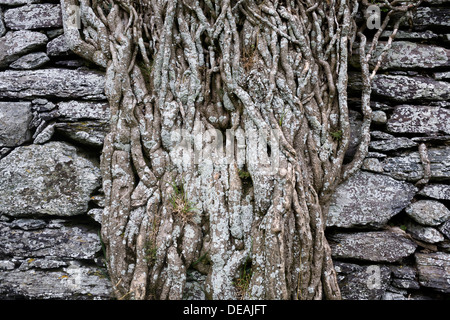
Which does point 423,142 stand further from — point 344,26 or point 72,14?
point 72,14

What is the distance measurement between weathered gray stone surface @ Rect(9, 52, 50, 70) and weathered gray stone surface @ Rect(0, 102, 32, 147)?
0.52 metres

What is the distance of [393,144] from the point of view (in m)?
3.17

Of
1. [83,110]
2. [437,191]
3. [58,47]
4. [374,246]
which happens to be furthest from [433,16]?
[58,47]

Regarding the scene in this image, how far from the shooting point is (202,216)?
2.87 m

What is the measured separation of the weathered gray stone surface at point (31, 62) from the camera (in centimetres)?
333

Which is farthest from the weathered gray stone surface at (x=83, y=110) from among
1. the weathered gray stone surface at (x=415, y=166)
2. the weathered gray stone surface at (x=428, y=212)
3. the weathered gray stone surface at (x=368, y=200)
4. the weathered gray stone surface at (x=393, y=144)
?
the weathered gray stone surface at (x=428, y=212)

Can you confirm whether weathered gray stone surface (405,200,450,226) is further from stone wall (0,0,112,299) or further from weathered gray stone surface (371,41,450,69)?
stone wall (0,0,112,299)

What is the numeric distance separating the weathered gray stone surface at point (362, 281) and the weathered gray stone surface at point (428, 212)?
0.63 meters

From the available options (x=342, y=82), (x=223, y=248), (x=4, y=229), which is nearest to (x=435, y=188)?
(x=342, y=82)

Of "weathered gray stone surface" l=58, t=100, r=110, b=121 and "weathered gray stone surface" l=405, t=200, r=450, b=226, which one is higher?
"weathered gray stone surface" l=58, t=100, r=110, b=121

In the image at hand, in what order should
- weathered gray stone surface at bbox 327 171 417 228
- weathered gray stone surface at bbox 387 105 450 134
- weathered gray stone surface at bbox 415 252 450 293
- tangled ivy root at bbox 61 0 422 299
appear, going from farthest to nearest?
1. weathered gray stone surface at bbox 387 105 450 134
2. weathered gray stone surface at bbox 327 171 417 228
3. weathered gray stone surface at bbox 415 252 450 293
4. tangled ivy root at bbox 61 0 422 299

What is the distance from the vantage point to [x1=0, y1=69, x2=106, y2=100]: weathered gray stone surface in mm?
3182

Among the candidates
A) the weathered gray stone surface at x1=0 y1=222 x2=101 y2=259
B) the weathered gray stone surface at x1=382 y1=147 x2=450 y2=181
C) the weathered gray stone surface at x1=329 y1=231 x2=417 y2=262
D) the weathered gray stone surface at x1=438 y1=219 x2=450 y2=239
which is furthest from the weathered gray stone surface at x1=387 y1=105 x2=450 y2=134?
the weathered gray stone surface at x1=0 y1=222 x2=101 y2=259

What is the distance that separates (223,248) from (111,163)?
1.40m
